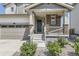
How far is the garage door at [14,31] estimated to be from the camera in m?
20.4

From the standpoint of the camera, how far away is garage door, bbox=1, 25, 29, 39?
804 inches

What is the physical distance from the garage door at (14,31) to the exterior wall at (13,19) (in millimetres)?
596

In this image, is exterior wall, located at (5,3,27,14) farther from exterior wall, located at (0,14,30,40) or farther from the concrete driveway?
the concrete driveway

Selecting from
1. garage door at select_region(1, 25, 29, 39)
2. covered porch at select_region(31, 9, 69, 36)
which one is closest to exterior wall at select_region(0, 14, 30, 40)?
garage door at select_region(1, 25, 29, 39)

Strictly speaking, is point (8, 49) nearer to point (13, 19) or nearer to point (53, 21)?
point (13, 19)

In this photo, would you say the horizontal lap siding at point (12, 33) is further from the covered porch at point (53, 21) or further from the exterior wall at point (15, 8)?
the exterior wall at point (15, 8)

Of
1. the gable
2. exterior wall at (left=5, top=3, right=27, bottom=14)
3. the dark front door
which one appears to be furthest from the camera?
exterior wall at (left=5, top=3, right=27, bottom=14)

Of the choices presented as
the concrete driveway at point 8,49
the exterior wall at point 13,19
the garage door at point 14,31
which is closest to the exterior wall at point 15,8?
the exterior wall at point 13,19

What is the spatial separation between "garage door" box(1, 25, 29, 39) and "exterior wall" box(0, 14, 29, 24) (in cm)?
60

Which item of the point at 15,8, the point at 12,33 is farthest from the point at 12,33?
the point at 15,8

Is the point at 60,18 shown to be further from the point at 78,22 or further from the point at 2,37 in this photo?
the point at 2,37

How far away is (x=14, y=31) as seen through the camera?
68.0 feet

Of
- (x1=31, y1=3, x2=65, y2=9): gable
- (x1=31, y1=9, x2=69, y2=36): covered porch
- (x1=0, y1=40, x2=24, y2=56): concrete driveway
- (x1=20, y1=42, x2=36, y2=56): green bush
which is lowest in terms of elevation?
(x1=0, y1=40, x2=24, y2=56): concrete driveway

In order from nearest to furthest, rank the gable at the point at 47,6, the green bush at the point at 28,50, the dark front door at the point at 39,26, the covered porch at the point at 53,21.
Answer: the green bush at the point at 28,50
the gable at the point at 47,6
the covered porch at the point at 53,21
the dark front door at the point at 39,26
